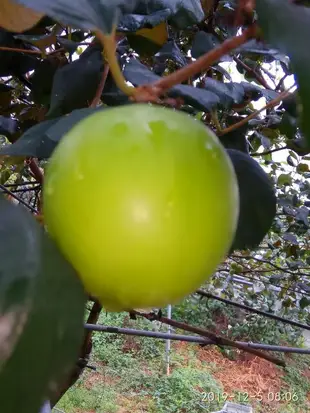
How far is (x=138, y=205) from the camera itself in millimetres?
342

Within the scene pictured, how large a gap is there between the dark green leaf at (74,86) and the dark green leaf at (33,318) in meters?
0.40

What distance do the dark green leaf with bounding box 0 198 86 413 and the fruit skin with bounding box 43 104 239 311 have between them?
0.09 feet

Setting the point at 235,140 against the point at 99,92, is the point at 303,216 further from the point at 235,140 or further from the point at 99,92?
the point at 99,92

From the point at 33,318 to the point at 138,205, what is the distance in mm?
91

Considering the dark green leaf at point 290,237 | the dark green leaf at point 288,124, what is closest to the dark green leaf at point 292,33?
the dark green leaf at point 288,124

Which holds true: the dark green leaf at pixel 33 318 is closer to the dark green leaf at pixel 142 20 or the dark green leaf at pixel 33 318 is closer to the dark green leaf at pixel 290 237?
the dark green leaf at pixel 142 20

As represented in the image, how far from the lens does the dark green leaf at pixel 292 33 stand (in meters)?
0.33

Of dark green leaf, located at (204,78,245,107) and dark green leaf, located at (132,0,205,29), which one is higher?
dark green leaf, located at (132,0,205,29)

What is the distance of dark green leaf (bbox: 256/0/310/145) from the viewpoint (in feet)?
1.07

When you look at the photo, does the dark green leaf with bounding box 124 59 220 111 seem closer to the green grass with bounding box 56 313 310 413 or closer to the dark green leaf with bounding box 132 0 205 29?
the dark green leaf with bounding box 132 0 205 29
